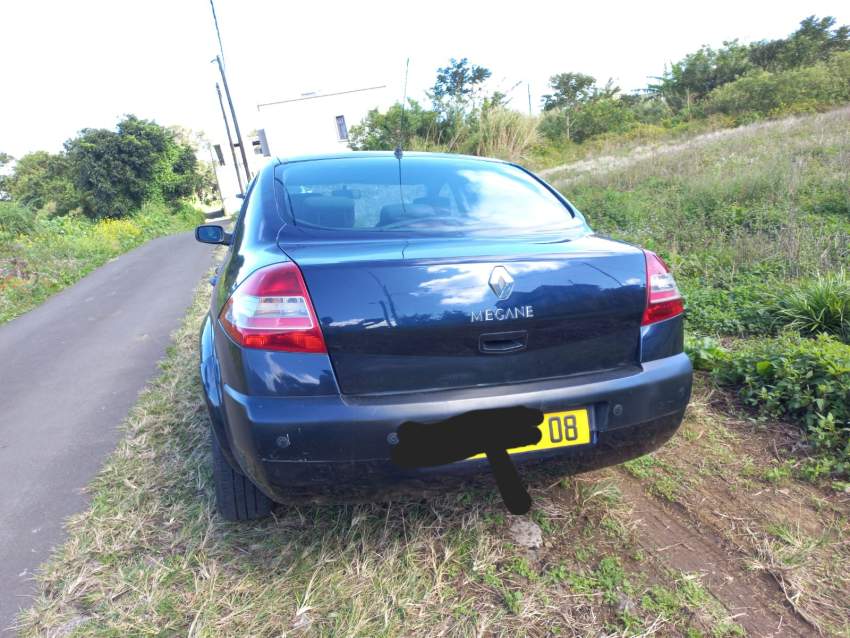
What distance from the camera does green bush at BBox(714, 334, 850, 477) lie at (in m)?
2.35

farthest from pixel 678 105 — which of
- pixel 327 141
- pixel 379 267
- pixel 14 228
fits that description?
pixel 379 267

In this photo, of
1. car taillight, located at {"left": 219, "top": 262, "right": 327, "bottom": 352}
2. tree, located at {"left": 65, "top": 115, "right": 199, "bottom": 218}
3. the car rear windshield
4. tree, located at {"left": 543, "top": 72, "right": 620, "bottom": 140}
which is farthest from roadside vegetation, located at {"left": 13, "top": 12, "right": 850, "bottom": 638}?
tree, located at {"left": 543, "top": 72, "right": 620, "bottom": 140}

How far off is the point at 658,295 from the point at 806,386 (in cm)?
153

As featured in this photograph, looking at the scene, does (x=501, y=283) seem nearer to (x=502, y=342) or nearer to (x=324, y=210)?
(x=502, y=342)

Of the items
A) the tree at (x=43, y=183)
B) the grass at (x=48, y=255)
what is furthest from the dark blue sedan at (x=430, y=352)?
the tree at (x=43, y=183)

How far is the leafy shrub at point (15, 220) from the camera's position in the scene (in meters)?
12.7

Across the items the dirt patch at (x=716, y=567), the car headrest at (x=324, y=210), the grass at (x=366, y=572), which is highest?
the car headrest at (x=324, y=210)

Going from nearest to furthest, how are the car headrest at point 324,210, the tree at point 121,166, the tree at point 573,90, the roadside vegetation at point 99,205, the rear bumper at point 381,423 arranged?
the rear bumper at point 381,423
the car headrest at point 324,210
the roadside vegetation at point 99,205
the tree at point 121,166
the tree at point 573,90

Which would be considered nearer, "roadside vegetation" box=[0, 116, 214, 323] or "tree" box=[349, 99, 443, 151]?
"roadside vegetation" box=[0, 116, 214, 323]

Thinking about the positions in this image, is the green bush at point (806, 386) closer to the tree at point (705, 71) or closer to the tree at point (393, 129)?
the tree at point (393, 129)

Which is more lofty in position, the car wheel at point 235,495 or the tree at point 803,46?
the tree at point 803,46

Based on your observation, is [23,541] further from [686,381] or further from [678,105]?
[678,105]

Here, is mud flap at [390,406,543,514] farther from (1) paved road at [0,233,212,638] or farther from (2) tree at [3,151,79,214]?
(2) tree at [3,151,79,214]

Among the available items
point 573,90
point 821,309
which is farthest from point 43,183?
point 821,309
